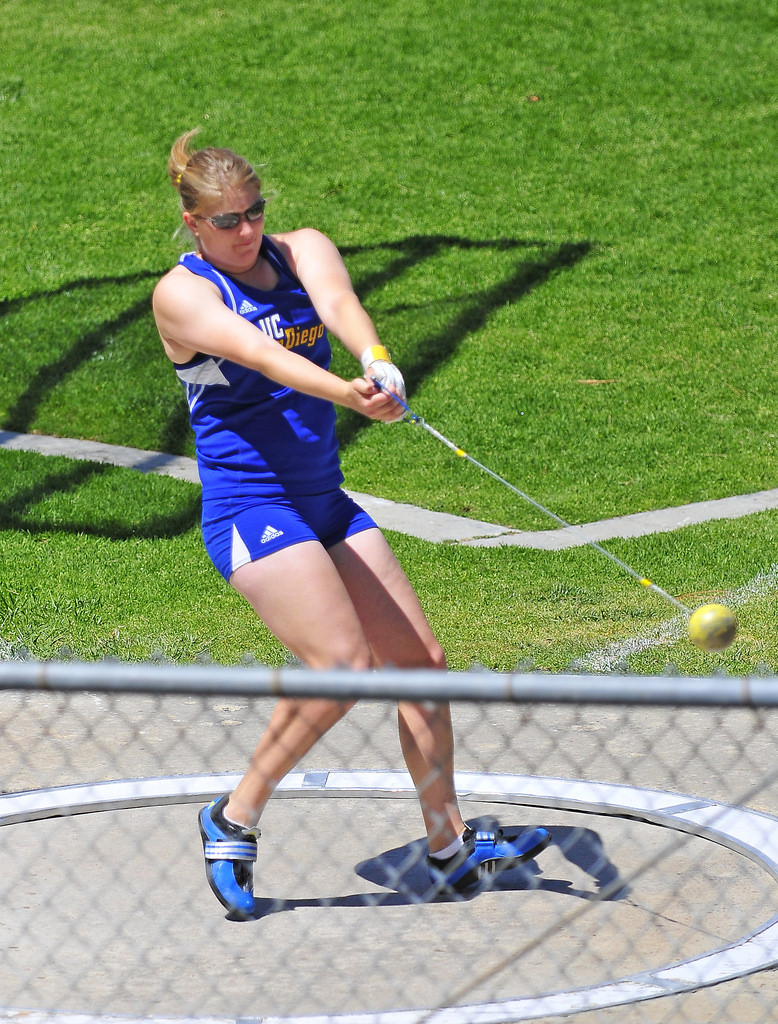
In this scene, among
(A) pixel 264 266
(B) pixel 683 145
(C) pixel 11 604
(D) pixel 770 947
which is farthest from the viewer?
(B) pixel 683 145

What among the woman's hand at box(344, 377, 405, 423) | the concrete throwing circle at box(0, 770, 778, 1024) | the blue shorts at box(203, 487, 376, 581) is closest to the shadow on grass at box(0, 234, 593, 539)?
the concrete throwing circle at box(0, 770, 778, 1024)

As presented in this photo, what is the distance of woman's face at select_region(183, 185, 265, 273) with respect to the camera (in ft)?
11.6

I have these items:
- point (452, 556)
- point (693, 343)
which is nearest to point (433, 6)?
point (693, 343)

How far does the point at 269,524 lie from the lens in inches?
141

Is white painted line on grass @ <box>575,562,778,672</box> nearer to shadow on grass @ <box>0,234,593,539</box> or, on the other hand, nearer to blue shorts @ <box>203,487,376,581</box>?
blue shorts @ <box>203,487,376,581</box>

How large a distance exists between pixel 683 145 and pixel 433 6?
4.70 metres

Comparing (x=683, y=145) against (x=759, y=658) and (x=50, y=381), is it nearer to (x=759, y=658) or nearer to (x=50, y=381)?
(x=50, y=381)

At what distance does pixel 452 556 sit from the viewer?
7312 millimetres

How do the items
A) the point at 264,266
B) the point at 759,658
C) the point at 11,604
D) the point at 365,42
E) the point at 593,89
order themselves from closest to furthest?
the point at 264,266 < the point at 759,658 < the point at 11,604 < the point at 593,89 < the point at 365,42

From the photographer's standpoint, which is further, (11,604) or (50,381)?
(50,381)

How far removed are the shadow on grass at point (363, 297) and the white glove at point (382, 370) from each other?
454cm

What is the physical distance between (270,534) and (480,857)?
1.08 metres

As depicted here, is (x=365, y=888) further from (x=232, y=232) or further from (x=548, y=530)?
(x=548, y=530)

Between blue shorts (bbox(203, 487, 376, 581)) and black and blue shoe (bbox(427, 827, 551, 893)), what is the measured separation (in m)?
0.90
